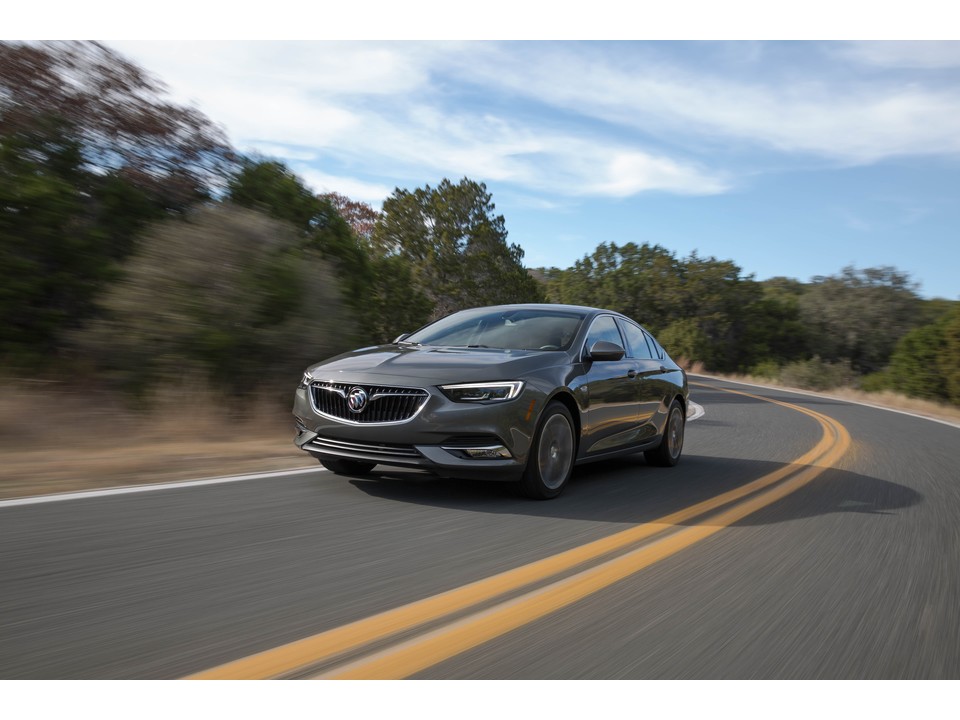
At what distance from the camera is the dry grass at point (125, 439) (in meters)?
6.54

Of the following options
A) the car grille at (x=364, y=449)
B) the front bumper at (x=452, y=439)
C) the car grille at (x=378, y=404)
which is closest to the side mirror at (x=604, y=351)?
the front bumper at (x=452, y=439)

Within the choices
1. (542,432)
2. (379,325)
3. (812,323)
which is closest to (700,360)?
(812,323)

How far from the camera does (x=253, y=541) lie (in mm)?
4777

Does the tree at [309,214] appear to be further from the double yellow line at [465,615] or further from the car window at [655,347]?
the double yellow line at [465,615]

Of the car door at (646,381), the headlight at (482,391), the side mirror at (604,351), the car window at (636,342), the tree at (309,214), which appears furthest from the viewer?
the tree at (309,214)

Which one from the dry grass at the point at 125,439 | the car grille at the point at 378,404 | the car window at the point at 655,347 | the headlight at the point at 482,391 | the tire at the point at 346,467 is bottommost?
the dry grass at the point at 125,439

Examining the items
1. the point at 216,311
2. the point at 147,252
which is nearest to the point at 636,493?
the point at 216,311

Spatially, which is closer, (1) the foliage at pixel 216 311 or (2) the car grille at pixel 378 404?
(2) the car grille at pixel 378 404

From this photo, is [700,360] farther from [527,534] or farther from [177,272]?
[527,534]

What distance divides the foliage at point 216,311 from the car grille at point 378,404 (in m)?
4.56

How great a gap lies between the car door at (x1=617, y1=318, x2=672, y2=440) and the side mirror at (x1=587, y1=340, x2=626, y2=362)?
1167 millimetres

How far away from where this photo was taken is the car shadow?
6.13 m

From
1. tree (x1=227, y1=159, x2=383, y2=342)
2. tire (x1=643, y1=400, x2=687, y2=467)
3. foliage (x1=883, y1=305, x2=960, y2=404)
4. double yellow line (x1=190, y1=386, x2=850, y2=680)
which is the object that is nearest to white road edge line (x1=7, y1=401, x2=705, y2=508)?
double yellow line (x1=190, y1=386, x2=850, y2=680)

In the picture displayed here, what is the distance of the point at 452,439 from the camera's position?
19.1 feet
